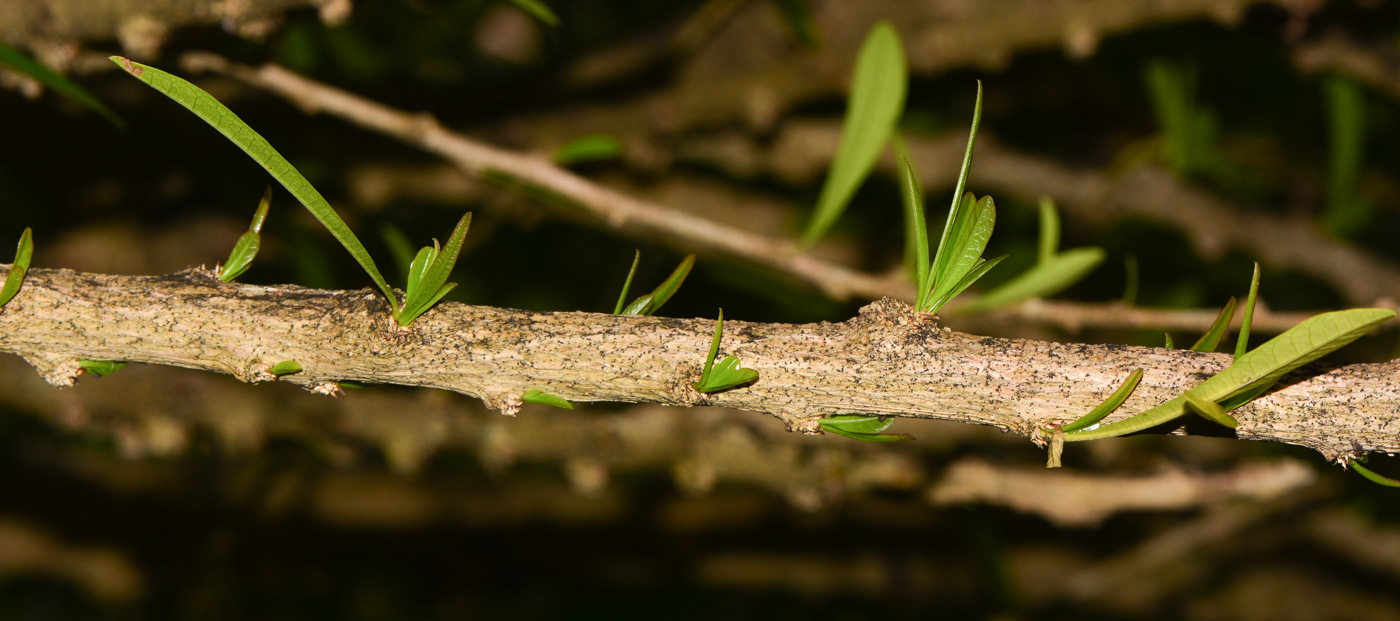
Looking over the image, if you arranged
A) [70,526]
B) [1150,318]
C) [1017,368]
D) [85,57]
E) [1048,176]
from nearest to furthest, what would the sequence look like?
[1017,368] < [85,57] < [1150,318] < [1048,176] < [70,526]

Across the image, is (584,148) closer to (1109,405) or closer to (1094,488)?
(1109,405)

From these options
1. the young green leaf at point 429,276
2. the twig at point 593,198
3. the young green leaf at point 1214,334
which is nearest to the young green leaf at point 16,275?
the young green leaf at point 429,276

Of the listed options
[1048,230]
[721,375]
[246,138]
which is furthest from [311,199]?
Result: [1048,230]

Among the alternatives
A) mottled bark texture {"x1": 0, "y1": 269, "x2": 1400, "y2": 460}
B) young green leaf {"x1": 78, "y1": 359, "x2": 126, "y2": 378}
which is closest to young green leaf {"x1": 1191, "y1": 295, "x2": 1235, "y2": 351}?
mottled bark texture {"x1": 0, "y1": 269, "x2": 1400, "y2": 460}

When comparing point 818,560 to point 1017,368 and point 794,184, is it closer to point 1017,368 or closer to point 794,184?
point 794,184

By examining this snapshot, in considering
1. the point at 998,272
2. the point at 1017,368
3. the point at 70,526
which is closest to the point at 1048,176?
the point at 998,272

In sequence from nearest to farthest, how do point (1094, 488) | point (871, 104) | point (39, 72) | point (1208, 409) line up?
point (1208, 409)
point (39, 72)
point (871, 104)
point (1094, 488)

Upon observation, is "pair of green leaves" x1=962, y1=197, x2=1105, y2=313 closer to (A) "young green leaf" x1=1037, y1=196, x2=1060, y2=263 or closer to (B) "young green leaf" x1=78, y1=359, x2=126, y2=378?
(A) "young green leaf" x1=1037, y1=196, x2=1060, y2=263
